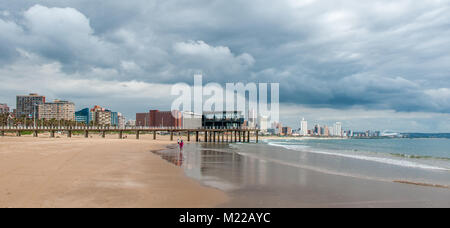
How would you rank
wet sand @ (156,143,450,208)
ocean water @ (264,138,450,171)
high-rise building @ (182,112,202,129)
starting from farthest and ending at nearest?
1. high-rise building @ (182,112,202,129)
2. ocean water @ (264,138,450,171)
3. wet sand @ (156,143,450,208)

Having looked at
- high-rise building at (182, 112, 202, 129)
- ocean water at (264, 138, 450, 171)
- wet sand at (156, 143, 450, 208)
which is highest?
high-rise building at (182, 112, 202, 129)

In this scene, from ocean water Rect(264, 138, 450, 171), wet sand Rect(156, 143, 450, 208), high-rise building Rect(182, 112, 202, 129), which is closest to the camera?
wet sand Rect(156, 143, 450, 208)

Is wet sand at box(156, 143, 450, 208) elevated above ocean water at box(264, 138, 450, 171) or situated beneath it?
elevated above

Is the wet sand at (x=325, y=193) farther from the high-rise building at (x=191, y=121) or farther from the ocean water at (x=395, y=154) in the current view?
the high-rise building at (x=191, y=121)

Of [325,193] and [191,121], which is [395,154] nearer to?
[325,193]

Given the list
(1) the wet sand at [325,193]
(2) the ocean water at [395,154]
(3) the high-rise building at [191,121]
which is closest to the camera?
(1) the wet sand at [325,193]

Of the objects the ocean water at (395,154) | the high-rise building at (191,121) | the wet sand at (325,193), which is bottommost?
the ocean water at (395,154)

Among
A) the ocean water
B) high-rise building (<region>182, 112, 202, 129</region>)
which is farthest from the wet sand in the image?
high-rise building (<region>182, 112, 202, 129</region>)

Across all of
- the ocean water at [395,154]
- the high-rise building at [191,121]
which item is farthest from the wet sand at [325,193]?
the high-rise building at [191,121]

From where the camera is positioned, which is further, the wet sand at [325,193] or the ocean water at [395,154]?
the ocean water at [395,154]

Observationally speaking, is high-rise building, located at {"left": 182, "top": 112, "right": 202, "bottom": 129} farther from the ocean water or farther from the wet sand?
the wet sand
